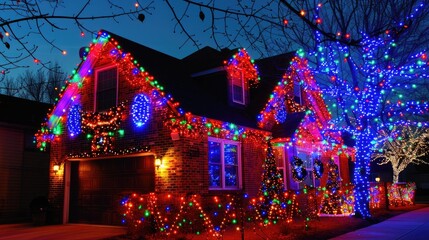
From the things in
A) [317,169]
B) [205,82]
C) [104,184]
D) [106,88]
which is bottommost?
[104,184]

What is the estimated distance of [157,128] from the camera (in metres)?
12.8

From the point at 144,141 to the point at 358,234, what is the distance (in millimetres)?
6690

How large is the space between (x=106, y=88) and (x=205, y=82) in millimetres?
3667

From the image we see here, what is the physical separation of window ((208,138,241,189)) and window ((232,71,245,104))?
220 cm

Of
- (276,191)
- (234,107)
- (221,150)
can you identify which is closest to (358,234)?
(276,191)

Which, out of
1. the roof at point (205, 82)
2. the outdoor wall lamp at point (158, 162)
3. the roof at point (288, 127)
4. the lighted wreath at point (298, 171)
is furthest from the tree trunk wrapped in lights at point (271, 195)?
the outdoor wall lamp at point (158, 162)

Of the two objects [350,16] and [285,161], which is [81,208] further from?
[350,16]

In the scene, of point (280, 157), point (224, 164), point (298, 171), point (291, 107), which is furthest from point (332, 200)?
point (224, 164)

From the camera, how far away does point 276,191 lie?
13.9 meters

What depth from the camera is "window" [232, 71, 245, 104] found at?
627 inches

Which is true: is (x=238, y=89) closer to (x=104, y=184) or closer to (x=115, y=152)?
(x=115, y=152)

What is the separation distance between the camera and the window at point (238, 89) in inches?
627

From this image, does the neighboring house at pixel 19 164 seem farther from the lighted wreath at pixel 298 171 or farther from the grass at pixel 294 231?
the lighted wreath at pixel 298 171

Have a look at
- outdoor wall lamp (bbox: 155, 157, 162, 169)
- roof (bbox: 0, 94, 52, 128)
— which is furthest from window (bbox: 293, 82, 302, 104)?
roof (bbox: 0, 94, 52, 128)
